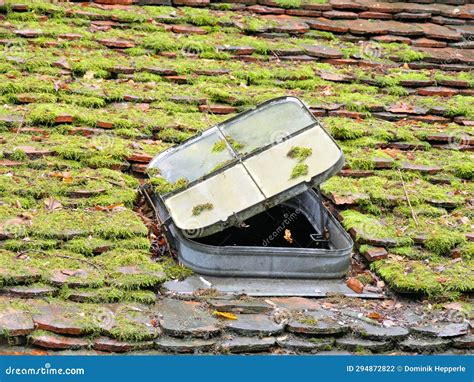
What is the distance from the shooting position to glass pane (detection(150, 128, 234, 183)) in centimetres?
623

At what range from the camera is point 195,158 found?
20.9 feet

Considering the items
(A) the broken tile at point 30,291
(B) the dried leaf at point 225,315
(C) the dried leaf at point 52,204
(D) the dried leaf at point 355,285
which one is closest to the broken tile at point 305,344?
(B) the dried leaf at point 225,315

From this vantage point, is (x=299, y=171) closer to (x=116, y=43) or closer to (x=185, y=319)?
(x=185, y=319)

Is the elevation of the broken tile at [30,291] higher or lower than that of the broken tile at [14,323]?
higher

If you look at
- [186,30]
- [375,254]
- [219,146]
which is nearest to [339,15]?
[186,30]

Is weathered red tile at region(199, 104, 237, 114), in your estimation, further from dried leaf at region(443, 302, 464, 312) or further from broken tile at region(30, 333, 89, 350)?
broken tile at region(30, 333, 89, 350)

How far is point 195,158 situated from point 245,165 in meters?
0.39

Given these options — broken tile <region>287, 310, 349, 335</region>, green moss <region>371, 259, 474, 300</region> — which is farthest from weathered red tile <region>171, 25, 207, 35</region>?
broken tile <region>287, 310, 349, 335</region>

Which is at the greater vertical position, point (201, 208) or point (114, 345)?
point (201, 208)

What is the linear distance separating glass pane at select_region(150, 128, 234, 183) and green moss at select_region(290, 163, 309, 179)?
0.44m

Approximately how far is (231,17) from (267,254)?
11.4 feet

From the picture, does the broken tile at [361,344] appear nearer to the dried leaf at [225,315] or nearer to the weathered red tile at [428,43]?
the dried leaf at [225,315]

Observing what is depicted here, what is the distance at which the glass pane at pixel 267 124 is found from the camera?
6328mm

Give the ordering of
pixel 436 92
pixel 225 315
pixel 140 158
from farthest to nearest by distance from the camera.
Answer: pixel 436 92 < pixel 140 158 < pixel 225 315
